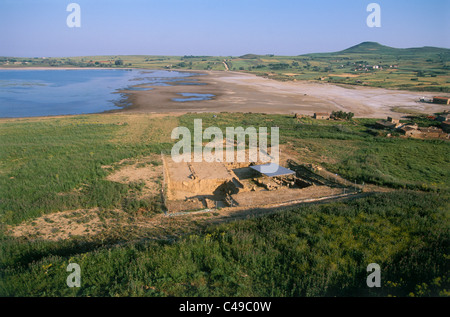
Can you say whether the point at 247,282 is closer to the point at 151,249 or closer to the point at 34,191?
the point at 151,249

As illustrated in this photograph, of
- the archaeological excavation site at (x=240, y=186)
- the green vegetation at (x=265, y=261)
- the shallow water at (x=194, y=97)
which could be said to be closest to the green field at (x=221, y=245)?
the green vegetation at (x=265, y=261)

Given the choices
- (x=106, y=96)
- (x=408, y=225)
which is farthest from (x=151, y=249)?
(x=106, y=96)

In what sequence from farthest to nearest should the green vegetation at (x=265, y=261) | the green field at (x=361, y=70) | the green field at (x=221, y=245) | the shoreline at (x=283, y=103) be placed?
the green field at (x=361, y=70)
the shoreline at (x=283, y=103)
the green field at (x=221, y=245)
the green vegetation at (x=265, y=261)

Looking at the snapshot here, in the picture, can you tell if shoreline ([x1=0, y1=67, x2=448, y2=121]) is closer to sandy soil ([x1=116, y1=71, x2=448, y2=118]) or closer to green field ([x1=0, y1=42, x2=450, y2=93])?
sandy soil ([x1=116, y1=71, x2=448, y2=118])

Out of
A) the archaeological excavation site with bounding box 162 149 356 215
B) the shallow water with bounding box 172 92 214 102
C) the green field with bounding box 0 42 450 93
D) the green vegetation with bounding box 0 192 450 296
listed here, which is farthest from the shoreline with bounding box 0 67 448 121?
the green vegetation with bounding box 0 192 450 296

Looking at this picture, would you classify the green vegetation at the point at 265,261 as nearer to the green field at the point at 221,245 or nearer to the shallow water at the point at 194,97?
the green field at the point at 221,245

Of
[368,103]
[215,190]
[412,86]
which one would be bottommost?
[215,190]

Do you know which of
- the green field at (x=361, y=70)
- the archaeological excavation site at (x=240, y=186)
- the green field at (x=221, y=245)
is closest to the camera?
the green field at (x=221, y=245)

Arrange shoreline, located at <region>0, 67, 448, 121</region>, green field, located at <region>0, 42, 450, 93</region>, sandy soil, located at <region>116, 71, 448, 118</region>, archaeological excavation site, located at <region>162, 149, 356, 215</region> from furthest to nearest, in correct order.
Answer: green field, located at <region>0, 42, 450, 93</region>
sandy soil, located at <region>116, 71, 448, 118</region>
shoreline, located at <region>0, 67, 448, 121</region>
archaeological excavation site, located at <region>162, 149, 356, 215</region>
